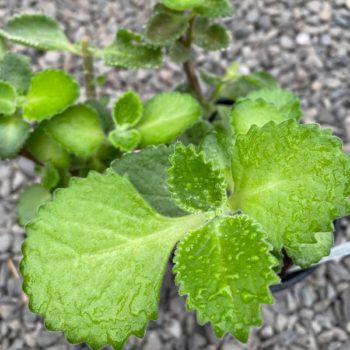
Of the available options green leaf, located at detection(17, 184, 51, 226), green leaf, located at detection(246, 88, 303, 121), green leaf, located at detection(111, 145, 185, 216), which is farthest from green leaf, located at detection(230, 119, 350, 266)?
green leaf, located at detection(17, 184, 51, 226)

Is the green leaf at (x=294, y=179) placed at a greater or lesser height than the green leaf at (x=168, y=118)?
greater

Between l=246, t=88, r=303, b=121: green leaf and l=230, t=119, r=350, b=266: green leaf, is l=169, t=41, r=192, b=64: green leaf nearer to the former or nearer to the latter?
l=246, t=88, r=303, b=121: green leaf

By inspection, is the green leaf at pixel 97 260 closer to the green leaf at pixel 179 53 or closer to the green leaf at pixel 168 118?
the green leaf at pixel 168 118

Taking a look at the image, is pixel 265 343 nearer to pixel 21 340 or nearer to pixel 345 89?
pixel 21 340

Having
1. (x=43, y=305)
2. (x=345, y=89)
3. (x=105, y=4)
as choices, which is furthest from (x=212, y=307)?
(x=105, y=4)

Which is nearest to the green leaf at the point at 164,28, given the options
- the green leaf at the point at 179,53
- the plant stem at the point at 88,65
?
the green leaf at the point at 179,53

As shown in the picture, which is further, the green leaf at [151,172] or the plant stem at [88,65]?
the plant stem at [88,65]

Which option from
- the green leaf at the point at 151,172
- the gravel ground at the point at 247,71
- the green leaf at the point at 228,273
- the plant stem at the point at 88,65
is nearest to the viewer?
the green leaf at the point at 228,273
